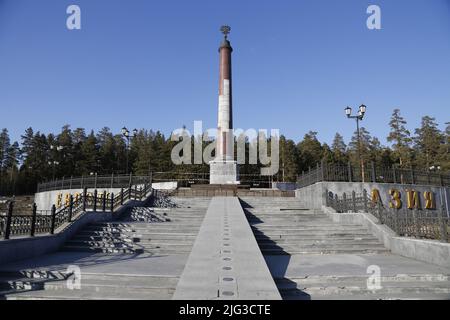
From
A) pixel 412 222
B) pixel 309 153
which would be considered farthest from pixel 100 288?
pixel 309 153

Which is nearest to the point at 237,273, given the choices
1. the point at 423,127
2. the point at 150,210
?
the point at 150,210

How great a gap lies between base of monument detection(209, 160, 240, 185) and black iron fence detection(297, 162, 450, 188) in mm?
7188

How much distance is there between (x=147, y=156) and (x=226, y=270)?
6102 cm

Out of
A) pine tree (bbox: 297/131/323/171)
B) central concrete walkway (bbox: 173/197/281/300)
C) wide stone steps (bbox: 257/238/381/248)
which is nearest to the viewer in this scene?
central concrete walkway (bbox: 173/197/281/300)

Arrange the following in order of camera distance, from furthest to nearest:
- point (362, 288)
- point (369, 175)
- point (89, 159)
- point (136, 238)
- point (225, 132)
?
point (89, 159), point (225, 132), point (369, 175), point (136, 238), point (362, 288)

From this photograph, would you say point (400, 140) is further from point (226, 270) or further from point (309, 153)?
point (226, 270)

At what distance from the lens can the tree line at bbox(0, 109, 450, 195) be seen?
2383 inches

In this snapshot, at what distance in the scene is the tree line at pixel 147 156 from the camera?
A: 60531 millimetres

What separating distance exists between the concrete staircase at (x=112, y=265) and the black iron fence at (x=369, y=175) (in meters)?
9.10

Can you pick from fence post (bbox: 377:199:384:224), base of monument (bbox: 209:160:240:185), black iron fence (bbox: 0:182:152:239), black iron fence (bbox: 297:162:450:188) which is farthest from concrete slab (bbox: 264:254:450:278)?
base of monument (bbox: 209:160:240:185)

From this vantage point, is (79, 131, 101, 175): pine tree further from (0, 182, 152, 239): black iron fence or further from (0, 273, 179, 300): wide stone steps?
(0, 273, 179, 300): wide stone steps

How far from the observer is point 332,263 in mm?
7770

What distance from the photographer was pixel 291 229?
1110 centimetres
